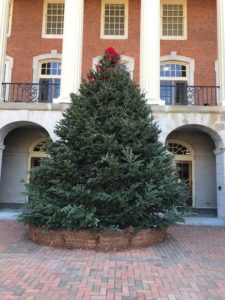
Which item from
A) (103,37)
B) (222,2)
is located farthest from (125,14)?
(222,2)

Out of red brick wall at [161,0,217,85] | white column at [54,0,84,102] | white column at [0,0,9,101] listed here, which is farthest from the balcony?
white column at [54,0,84,102]

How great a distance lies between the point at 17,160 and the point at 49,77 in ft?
16.3

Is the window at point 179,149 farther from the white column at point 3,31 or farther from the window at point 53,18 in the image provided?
the window at point 53,18

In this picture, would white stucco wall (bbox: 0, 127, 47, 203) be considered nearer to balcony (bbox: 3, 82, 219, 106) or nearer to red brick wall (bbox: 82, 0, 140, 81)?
balcony (bbox: 3, 82, 219, 106)

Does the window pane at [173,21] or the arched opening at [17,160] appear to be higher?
the window pane at [173,21]

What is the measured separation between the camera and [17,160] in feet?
53.9

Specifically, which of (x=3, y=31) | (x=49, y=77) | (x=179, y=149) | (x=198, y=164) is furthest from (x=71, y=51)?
(x=198, y=164)

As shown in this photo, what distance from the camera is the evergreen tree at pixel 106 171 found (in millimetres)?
7969

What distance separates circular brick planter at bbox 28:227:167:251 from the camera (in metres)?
7.92

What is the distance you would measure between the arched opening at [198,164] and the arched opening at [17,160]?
696cm

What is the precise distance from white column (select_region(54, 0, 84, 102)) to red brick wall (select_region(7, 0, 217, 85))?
3.95 metres

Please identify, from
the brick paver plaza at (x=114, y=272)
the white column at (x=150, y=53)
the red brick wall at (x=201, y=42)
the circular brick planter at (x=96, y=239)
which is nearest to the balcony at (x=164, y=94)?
the red brick wall at (x=201, y=42)

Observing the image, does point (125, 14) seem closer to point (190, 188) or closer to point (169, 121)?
point (169, 121)

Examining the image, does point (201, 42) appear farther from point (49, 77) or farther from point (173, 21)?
point (49, 77)
